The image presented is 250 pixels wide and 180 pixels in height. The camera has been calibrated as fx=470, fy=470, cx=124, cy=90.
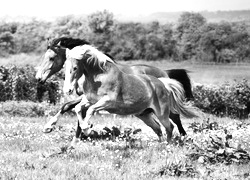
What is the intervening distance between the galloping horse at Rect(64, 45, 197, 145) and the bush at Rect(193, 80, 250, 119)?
796 centimetres

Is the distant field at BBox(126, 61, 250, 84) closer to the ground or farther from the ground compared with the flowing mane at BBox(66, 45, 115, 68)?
closer to the ground

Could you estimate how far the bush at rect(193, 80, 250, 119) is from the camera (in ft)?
52.6

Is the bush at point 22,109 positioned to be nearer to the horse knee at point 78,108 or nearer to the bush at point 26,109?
the bush at point 26,109

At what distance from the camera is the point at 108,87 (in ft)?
24.5

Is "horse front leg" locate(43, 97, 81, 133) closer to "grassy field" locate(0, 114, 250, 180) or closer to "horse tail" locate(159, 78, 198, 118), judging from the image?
"grassy field" locate(0, 114, 250, 180)

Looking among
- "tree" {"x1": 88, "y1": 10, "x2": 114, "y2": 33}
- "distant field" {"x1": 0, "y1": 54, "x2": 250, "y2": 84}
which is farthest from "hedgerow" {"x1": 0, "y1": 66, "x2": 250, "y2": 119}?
"tree" {"x1": 88, "y1": 10, "x2": 114, "y2": 33}

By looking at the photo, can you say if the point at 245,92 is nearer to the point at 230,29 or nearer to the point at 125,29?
the point at 230,29

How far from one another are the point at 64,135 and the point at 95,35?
18831 mm

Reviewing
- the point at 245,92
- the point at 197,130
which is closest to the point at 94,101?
the point at 197,130

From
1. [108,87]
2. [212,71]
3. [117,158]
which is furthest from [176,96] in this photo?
[212,71]

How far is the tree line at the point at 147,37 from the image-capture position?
23.7 m

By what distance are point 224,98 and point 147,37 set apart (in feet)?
35.3

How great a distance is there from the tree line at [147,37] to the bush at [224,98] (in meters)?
6.89

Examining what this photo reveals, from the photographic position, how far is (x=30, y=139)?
7.91 meters
